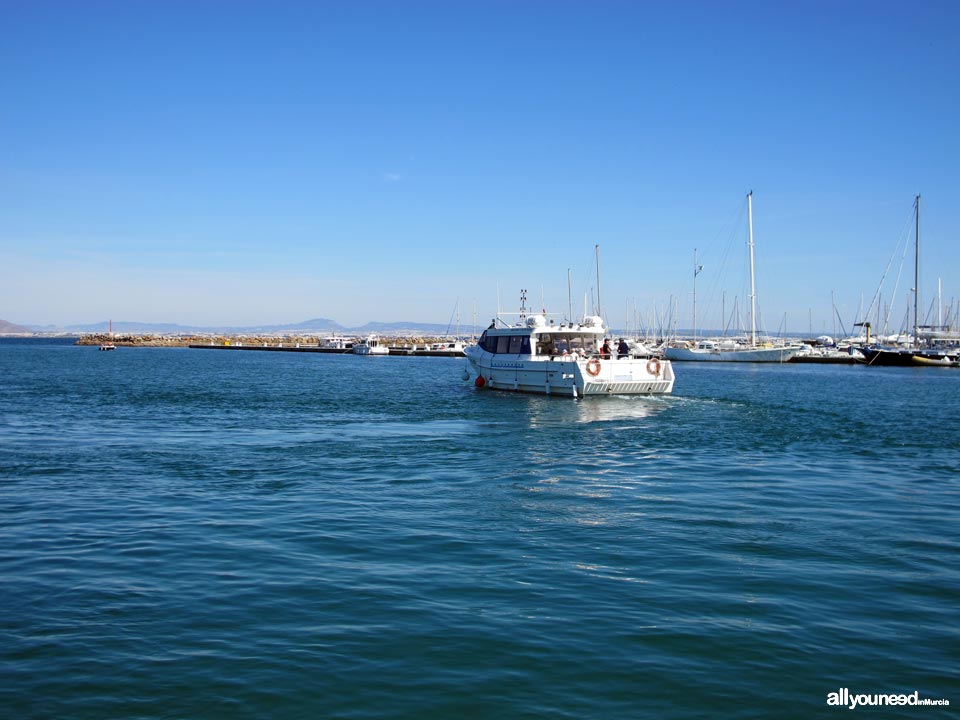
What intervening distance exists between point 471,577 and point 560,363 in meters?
30.6

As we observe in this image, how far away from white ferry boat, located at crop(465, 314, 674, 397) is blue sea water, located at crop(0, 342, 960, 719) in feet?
50.3

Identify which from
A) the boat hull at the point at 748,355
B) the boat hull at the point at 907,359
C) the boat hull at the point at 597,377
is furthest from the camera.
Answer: the boat hull at the point at 748,355

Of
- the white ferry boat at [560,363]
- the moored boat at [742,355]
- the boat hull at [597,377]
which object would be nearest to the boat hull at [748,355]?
the moored boat at [742,355]

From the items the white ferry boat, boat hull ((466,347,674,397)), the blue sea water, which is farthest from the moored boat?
the blue sea water

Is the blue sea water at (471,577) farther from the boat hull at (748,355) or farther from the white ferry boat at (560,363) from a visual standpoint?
the boat hull at (748,355)

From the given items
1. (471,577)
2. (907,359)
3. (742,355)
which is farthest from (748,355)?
(471,577)

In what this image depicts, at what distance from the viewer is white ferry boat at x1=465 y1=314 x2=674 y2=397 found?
40.1 metres

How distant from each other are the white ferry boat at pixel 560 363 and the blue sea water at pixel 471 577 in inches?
603

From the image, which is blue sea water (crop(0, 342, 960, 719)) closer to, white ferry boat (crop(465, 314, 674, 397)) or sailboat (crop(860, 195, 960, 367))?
white ferry boat (crop(465, 314, 674, 397))

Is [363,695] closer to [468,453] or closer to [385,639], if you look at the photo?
[385,639]

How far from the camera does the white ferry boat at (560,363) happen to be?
40.1 m

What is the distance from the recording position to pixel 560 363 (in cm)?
4094

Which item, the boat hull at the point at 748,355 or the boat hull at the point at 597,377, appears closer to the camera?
the boat hull at the point at 597,377

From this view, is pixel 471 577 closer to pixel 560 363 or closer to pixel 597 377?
pixel 597 377
